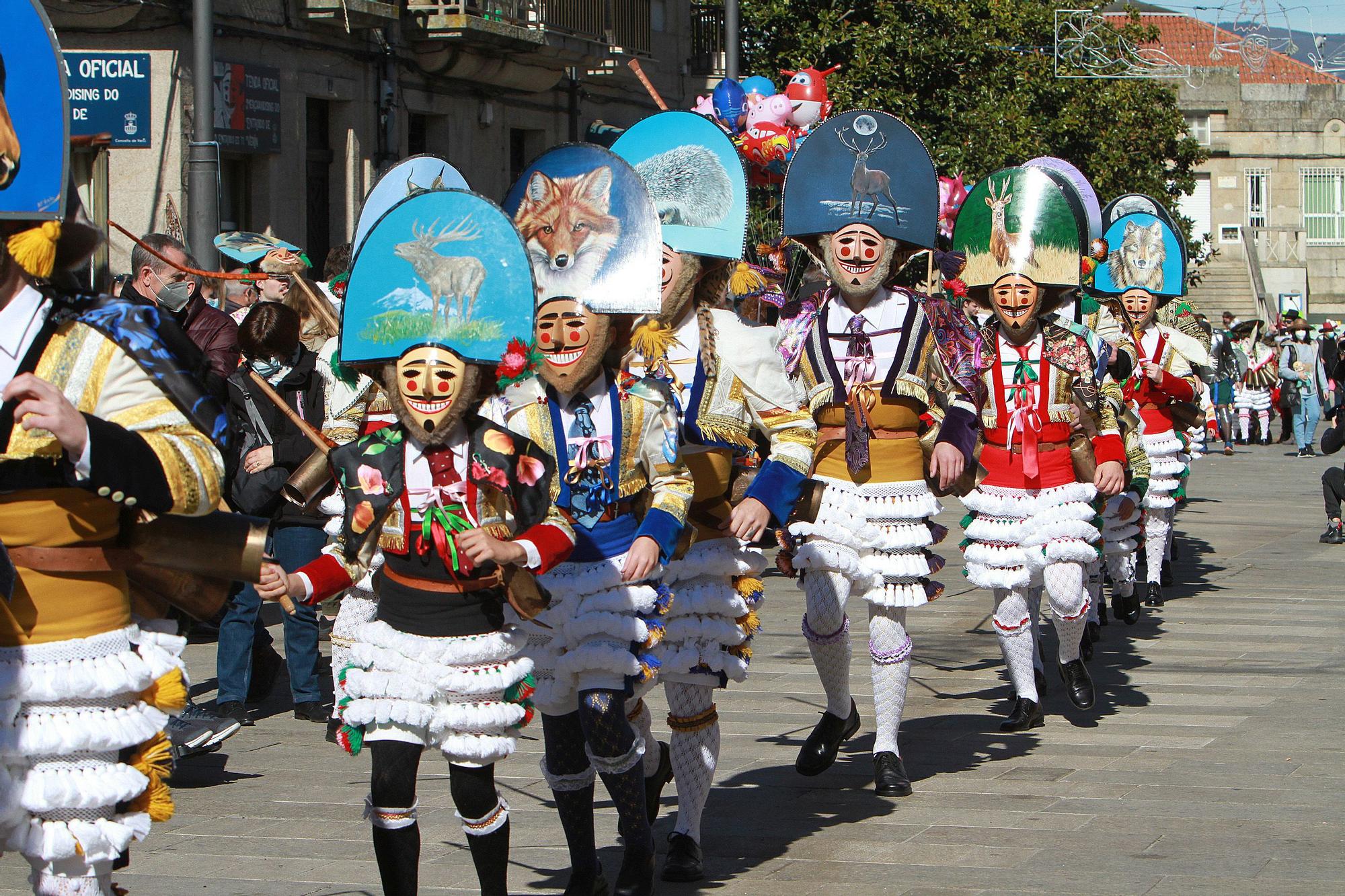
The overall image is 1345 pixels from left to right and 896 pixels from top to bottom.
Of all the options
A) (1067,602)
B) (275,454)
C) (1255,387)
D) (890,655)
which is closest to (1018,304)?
(1067,602)

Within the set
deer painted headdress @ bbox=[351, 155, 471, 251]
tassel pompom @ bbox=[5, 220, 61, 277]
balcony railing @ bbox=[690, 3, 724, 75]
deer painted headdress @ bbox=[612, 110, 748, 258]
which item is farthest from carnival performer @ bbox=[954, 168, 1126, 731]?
balcony railing @ bbox=[690, 3, 724, 75]

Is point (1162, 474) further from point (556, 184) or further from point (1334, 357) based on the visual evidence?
point (1334, 357)

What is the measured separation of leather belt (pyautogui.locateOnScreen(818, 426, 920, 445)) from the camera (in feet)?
23.9

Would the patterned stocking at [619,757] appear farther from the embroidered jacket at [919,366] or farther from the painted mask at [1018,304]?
the painted mask at [1018,304]

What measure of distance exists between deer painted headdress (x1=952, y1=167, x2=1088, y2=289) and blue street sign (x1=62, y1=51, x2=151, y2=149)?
21.7 feet

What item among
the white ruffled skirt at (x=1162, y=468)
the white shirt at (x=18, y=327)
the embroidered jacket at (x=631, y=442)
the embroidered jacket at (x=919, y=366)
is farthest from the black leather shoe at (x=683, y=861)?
the white ruffled skirt at (x=1162, y=468)

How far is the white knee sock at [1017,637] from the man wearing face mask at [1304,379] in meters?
20.4

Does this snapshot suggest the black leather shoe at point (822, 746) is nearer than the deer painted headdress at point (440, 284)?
No

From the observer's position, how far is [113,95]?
1316 centimetres

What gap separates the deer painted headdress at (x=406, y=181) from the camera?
663cm

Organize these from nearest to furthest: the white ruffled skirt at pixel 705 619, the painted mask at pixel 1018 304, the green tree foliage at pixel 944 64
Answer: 1. the white ruffled skirt at pixel 705 619
2. the painted mask at pixel 1018 304
3. the green tree foliage at pixel 944 64

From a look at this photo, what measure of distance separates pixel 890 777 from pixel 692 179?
232 cm

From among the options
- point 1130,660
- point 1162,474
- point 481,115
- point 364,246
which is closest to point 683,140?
point 364,246

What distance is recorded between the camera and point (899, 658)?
7.20 metres
